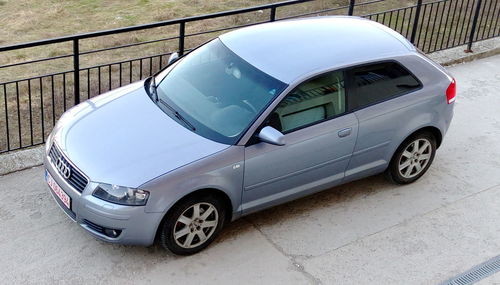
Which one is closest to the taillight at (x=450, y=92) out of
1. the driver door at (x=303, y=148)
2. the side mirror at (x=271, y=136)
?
the driver door at (x=303, y=148)

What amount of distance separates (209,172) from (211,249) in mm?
740

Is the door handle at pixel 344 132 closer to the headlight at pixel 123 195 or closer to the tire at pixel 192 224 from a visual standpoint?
the tire at pixel 192 224

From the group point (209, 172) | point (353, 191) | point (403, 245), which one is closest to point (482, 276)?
point (403, 245)

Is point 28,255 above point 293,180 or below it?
below

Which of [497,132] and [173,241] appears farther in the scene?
[497,132]

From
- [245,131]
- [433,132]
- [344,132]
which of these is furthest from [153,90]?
[433,132]

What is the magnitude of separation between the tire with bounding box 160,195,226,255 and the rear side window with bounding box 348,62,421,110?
5.03 feet

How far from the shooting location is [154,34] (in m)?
11.6

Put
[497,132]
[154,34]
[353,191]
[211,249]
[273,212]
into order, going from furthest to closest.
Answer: [154,34] < [497,132] < [353,191] < [273,212] < [211,249]

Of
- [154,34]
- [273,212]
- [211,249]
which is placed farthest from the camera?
[154,34]

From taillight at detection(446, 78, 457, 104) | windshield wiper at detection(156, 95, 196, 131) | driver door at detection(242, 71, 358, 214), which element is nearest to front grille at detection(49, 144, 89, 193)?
Result: windshield wiper at detection(156, 95, 196, 131)

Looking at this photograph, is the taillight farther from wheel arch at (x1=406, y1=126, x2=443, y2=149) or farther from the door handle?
the door handle

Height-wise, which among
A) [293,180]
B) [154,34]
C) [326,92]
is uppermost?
[326,92]

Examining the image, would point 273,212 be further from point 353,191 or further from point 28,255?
point 28,255
